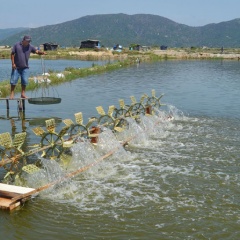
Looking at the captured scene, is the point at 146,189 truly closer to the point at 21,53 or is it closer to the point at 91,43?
the point at 21,53

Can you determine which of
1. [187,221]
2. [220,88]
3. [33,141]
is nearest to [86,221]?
[187,221]

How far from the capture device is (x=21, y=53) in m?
14.9

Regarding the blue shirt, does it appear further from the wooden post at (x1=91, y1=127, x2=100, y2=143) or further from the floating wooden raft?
the floating wooden raft

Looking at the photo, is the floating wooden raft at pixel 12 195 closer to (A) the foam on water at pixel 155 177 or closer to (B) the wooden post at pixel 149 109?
(A) the foam on water at pixel 155 177

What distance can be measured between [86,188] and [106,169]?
4.91 feet

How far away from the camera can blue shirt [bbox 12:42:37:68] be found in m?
14.8

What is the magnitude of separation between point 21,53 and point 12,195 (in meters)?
8.56

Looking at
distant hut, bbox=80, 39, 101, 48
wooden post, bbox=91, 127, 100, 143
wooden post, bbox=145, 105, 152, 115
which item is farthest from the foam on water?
distant hut, bbox=80, 39, 101, 48

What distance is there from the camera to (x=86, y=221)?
288 inches

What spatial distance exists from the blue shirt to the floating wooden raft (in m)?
8.21

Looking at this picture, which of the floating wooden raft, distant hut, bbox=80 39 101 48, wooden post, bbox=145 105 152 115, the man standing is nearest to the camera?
the floating wooden raft

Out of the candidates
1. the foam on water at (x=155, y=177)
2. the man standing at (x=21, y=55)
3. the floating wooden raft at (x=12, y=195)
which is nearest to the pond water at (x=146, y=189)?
the foam on water at (x=155, y=177)

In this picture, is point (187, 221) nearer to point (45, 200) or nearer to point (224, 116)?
point (45, 200)

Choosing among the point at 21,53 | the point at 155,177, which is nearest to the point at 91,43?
the point at 21,53
